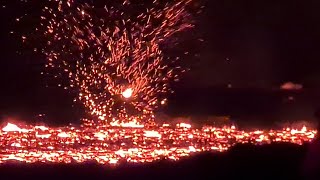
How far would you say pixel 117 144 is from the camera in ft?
49.2

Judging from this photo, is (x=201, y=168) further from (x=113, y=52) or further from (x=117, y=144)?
(x=113, y=52)

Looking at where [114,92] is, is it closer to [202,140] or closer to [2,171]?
[202,140]

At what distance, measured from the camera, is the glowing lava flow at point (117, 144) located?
12.6 meters

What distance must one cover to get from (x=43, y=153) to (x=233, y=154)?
3364 millimetres

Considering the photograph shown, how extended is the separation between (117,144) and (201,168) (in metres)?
4.80

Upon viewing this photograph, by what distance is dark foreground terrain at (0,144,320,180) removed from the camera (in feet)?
31.4

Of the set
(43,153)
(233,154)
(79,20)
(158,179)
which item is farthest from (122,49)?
(158,179)

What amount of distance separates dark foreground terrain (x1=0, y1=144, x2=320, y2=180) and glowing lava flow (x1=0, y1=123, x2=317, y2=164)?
1.01 m

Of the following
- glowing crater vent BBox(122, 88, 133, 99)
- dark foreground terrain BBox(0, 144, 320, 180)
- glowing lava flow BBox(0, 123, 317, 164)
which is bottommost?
dark foreground terrain BBox(0, 144, 320, 180)

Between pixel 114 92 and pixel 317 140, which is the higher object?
pixel 114 92

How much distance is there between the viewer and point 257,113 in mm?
24500

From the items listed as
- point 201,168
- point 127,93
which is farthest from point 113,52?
point 201,168

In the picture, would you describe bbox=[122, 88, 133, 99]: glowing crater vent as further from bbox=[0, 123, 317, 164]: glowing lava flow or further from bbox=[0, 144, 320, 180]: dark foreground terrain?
bbox=[0, 144, 320, 180]: dark foreground terrain

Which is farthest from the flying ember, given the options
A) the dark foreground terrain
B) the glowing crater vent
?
the dark foreground terrain
